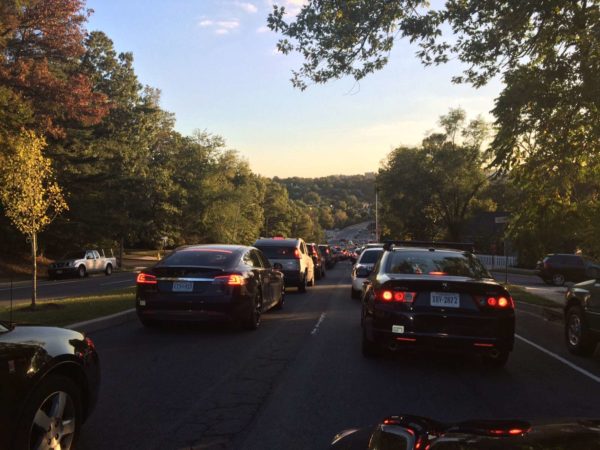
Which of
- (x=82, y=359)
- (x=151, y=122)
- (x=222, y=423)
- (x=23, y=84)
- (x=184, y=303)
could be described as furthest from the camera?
(x=151, y=122)

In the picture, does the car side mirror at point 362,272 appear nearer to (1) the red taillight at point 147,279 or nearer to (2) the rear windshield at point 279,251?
(2) the rear windshield at point 279,251

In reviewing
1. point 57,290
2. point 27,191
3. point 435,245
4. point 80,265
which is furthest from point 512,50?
point 80,265

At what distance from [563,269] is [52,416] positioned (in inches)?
1076

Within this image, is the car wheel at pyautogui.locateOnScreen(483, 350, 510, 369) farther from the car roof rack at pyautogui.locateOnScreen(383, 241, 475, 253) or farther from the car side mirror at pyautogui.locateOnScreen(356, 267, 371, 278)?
the car side mirror at pyautogui.locateOnScreen(356, 267, 371, 278)

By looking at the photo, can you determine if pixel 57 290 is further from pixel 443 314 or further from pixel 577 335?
pixel 577 335

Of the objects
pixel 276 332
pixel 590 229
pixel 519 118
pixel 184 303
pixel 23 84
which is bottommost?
pixel 276 332

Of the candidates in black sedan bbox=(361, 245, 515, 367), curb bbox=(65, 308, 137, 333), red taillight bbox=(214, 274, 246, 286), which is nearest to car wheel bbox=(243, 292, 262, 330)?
red taillight bbox=(214, 274, 246, 286)

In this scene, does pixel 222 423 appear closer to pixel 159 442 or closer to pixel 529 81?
pixel 159 442

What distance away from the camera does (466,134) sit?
5025 centimetres

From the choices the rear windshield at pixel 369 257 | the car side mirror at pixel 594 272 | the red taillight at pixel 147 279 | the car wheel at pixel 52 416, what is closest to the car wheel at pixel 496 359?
the car side mirror at pixel 594 272

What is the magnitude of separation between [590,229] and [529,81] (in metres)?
3.82

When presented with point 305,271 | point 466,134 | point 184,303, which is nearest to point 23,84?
point 305,271

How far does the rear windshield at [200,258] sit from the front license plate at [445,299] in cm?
388

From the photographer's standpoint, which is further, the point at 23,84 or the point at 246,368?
the point at 23,84
